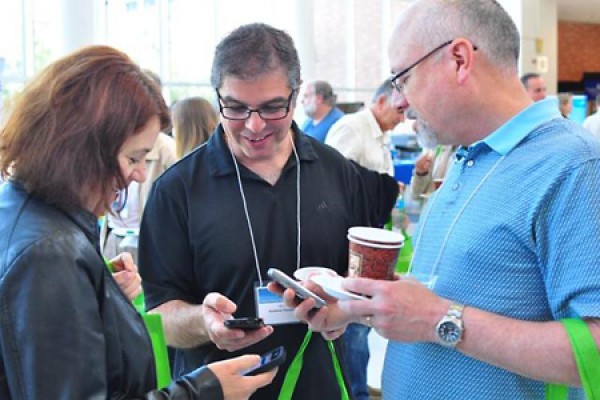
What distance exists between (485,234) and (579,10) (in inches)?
625

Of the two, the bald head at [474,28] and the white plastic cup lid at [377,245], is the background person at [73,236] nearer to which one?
the white plastic cup lid at [377,245]

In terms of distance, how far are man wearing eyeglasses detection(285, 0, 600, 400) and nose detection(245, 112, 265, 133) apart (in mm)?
379

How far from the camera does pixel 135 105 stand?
1138mm

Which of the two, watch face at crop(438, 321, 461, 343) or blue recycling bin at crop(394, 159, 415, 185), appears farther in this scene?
blue recycling bin at crop(394, 159, 415, 185)

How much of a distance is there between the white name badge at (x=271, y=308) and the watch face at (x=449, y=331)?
1.59 ft

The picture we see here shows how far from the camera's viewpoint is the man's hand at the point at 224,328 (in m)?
1.40

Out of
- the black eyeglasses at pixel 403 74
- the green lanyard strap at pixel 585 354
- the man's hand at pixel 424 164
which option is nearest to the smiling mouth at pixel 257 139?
the black eyeglasses at pixel 403 74

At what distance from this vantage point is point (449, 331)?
3.63 ft

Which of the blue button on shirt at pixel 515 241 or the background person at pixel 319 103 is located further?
the background person at pixel 319 103

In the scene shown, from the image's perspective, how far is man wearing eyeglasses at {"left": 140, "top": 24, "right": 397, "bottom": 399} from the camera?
1608 mm

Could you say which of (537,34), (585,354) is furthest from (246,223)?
(537,34)

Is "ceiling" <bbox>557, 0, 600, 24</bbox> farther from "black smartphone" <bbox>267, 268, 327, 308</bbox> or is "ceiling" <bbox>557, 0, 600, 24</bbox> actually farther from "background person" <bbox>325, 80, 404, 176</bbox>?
"black smartphone" <bbox>267, 268, 327, 308</bbox>

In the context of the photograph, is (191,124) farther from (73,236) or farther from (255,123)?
(73,236)

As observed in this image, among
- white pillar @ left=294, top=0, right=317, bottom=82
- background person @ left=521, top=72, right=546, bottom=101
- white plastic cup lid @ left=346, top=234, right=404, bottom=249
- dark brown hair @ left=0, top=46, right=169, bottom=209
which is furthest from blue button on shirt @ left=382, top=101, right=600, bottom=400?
white pillar @ left=294, top=0, right=317, bottom=82
